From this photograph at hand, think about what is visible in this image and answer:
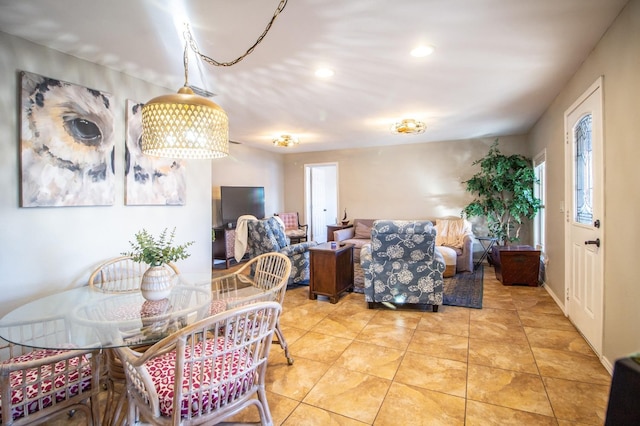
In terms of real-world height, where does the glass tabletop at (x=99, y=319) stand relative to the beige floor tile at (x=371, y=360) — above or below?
above

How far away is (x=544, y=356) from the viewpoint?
2.45 metres

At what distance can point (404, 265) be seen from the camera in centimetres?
341

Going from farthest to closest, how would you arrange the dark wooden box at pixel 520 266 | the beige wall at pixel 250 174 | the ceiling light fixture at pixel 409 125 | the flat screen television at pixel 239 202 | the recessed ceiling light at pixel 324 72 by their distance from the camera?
1. the beige wall at pixel 250 174
2. the flat screen television at pixel 239 202
3. the ceiling light fixture at pixel 409 125
4. the dark wooden box at pixel 520 266
5. the recessed ceiling light at pixel 324 72

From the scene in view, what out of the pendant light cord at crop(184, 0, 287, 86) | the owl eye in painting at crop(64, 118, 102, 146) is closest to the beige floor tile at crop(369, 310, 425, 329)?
the pendant light cord at crop(184, 0, 287, 86)

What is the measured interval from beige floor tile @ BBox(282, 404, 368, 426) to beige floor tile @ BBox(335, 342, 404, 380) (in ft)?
1.67

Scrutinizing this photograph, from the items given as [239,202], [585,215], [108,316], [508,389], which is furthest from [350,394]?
[239,202]

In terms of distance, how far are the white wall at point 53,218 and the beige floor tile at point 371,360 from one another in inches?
83.0

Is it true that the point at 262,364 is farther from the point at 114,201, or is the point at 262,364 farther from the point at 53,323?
the point at 114,201

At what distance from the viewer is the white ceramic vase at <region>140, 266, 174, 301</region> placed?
1.82 meters

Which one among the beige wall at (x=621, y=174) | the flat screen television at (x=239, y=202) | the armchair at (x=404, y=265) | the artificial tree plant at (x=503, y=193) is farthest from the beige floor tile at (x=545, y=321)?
the flat screen television at (x=239, y=202)

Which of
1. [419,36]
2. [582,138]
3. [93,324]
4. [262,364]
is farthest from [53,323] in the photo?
[582,138]

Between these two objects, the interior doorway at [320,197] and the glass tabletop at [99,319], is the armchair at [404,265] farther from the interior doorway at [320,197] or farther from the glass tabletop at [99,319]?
the interior doorway at [320,197]

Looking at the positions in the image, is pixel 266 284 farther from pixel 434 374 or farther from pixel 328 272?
pixel 328 272

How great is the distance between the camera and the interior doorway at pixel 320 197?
777 centimetres
